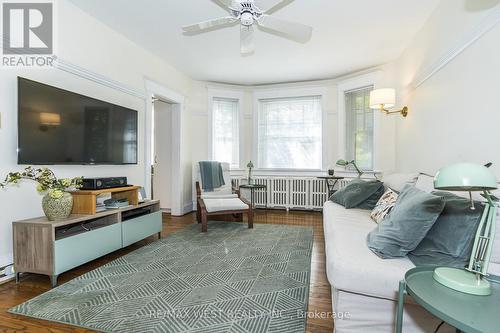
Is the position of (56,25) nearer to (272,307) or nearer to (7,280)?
(7,280)

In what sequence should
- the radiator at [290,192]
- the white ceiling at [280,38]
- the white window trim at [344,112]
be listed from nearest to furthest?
the white ceiling at [280,38] < the white window trim at [344,112] < the radiator at [290,192]

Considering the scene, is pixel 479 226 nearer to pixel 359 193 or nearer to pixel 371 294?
pixel 371 294

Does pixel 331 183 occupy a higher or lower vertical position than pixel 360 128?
lower

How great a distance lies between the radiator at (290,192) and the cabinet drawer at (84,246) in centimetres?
263

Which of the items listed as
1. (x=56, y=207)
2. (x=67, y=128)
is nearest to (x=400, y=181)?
(x=56, y=207)

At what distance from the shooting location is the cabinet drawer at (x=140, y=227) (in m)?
2.75

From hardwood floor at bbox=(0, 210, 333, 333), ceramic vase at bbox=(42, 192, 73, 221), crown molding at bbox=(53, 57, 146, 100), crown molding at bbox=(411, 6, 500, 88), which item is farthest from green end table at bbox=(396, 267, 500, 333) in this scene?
crown molding at bbox=(53, 57, 146, 100)

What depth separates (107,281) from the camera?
2105 mm

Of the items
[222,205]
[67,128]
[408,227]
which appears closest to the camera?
[408,227]

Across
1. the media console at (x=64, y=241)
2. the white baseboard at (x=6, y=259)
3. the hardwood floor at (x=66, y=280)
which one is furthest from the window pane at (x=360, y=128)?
the white baseboard at (x=6, y=259)

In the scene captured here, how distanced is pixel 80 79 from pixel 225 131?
9.32 ft

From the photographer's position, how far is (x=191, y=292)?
193 cm

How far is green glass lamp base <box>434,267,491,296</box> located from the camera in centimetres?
95

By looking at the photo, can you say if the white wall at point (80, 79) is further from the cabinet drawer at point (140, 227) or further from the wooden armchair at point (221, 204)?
the wooden armchair at point (221, 204)
